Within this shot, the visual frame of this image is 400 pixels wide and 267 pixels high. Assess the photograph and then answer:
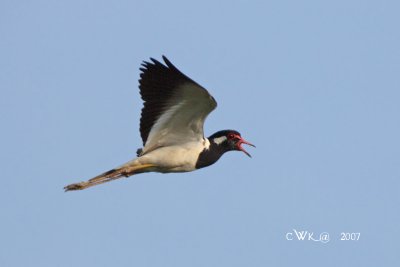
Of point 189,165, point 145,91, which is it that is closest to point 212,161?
point 189,165

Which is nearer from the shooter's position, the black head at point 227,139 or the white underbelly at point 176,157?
the white underbelly at point 176,157

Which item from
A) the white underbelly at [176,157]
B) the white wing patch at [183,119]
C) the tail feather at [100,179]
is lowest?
the tail feather at [100,179]

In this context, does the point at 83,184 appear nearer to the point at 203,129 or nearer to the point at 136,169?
the point at 136,169

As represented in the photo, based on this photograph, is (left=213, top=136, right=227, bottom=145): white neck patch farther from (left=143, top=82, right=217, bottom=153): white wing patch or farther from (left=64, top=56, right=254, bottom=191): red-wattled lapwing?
(left=143, top=82, right=217, bottom=153): white wing patch

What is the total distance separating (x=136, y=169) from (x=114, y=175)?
0.49 meters

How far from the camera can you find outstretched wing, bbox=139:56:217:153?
65.8 ft

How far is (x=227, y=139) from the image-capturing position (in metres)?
21.6

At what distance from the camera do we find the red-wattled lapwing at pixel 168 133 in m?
20.4

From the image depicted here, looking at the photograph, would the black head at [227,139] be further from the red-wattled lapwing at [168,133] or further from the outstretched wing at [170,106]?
the outstretched wing at [170,106]

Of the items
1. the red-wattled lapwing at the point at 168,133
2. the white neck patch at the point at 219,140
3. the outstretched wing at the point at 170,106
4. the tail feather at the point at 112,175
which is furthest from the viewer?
the white neck patch at the point at 219,140

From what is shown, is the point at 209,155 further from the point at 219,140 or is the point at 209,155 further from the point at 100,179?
the point at 100,179

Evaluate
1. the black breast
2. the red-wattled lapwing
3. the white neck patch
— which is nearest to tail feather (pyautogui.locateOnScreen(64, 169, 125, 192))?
the red-wattled lapwing

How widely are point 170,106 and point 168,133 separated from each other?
0.75 m

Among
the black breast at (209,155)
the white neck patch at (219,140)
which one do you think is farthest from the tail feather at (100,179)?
the white neck patch at (219,140)
